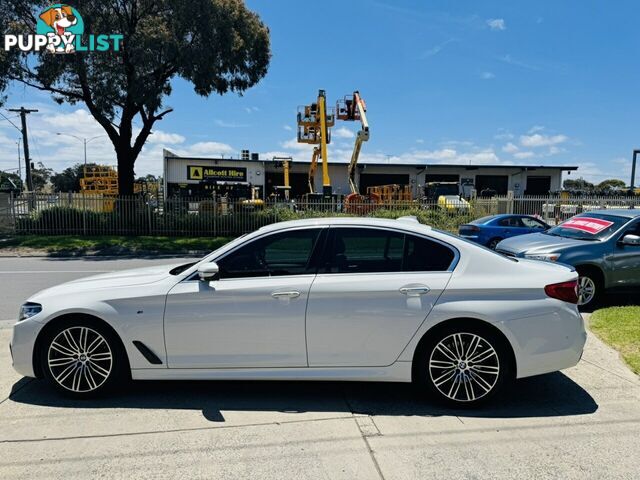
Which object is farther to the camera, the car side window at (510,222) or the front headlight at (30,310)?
the car side window at (510,222)

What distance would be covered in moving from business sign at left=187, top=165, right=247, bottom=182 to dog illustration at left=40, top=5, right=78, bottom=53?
1000 inches

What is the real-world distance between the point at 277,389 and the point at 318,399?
419 millimetres

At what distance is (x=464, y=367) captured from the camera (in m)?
3.69

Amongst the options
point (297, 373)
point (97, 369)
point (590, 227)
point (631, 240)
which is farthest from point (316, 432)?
point (590, 227)

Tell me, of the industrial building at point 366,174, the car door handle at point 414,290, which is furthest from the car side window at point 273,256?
the industrial building at point 366,174

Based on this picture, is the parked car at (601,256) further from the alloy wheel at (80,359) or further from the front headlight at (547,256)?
the alloy wheel at (80,359)

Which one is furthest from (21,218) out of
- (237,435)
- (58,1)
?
(237,435)

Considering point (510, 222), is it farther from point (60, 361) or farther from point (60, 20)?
point (60, 20)

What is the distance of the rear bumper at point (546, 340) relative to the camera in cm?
366

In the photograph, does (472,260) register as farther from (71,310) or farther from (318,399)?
(71,310)

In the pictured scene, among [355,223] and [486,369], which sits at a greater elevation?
[355,223]

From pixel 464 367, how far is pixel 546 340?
27.2 inches

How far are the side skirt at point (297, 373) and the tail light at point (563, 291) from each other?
1282 millimetres

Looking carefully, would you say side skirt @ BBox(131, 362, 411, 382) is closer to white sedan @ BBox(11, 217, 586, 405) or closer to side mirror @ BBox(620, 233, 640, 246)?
white sedan @ BBox(11, 217, 586, 405)
